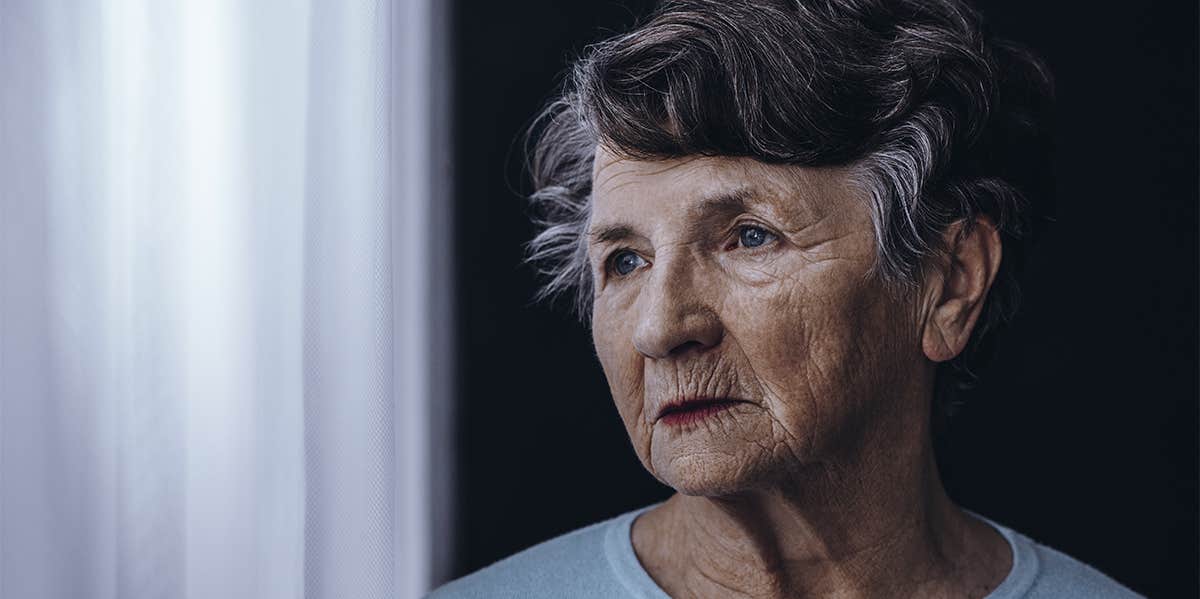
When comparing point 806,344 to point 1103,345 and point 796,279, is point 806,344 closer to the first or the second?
point 796,279

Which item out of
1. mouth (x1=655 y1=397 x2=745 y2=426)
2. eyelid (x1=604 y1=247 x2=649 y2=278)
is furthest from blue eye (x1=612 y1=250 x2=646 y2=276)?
mouth (x1=655 y1=397 x2=745 y2=426)

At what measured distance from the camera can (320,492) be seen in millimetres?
1336

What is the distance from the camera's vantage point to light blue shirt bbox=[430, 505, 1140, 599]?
161 centimetres

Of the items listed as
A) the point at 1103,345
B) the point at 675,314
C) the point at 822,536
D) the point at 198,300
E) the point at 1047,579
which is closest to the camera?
the point at 198,300

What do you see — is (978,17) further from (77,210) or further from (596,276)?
(77,210)

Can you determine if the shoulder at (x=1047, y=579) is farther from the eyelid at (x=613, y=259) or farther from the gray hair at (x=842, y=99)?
the eyelid at (x=613, y=259)

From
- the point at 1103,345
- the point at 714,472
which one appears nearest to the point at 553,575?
the point at 714,472

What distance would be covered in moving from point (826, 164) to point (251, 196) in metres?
0.70

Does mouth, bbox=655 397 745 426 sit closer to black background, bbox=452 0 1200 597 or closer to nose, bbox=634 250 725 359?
nose, bbox=634 250 725 359

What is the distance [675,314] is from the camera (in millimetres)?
1415

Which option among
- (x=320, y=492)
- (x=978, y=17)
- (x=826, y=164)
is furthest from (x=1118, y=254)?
(x=320, y=492)

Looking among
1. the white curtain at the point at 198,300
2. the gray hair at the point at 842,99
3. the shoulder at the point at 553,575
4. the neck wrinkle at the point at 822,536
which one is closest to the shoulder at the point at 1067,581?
the neck wrinkle at the point at 822,536

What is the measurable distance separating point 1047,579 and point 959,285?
45 cm

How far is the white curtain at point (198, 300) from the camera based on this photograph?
3.70ft
